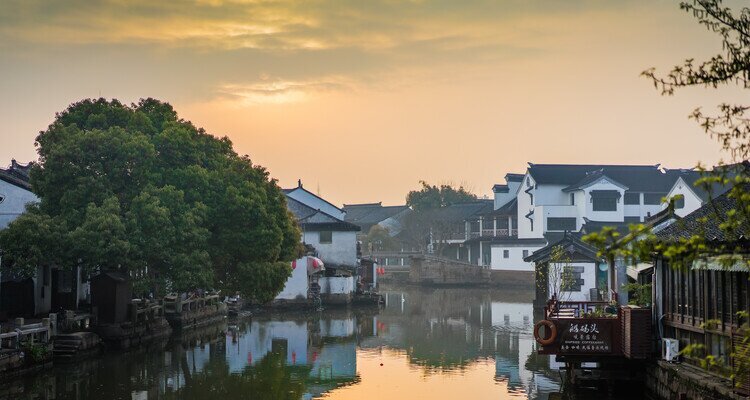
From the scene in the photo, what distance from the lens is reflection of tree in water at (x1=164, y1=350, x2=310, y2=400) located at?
89.7 feet

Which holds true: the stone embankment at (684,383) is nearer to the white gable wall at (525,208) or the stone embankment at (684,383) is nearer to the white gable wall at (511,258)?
the white gable wall at (511,258)

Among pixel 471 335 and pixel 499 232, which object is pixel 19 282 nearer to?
pixel 471 335

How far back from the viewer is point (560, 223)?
83125 mm

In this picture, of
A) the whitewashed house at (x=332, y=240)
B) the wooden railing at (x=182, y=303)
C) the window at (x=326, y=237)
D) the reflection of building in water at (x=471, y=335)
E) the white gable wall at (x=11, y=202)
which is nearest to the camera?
the reflection of building in water at (x=471, y=335)

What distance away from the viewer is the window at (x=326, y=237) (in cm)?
6619

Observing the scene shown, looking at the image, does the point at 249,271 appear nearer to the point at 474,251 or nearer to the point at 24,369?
the point at 24,369

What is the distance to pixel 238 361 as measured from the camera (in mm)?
34062

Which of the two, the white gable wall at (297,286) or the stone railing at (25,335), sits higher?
the white gable wall at (297,286)

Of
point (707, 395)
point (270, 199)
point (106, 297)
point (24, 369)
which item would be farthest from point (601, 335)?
point (270, 199)

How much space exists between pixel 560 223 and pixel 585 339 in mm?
59493

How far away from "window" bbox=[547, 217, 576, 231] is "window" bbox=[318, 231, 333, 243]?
25169 mm

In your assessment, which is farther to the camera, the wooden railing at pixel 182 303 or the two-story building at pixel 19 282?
the wooden railing at pixel 182 303

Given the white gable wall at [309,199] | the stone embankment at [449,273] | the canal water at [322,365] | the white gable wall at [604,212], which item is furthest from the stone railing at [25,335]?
the white gable wall at [604,212]

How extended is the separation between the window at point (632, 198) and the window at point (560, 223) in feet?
16.9
